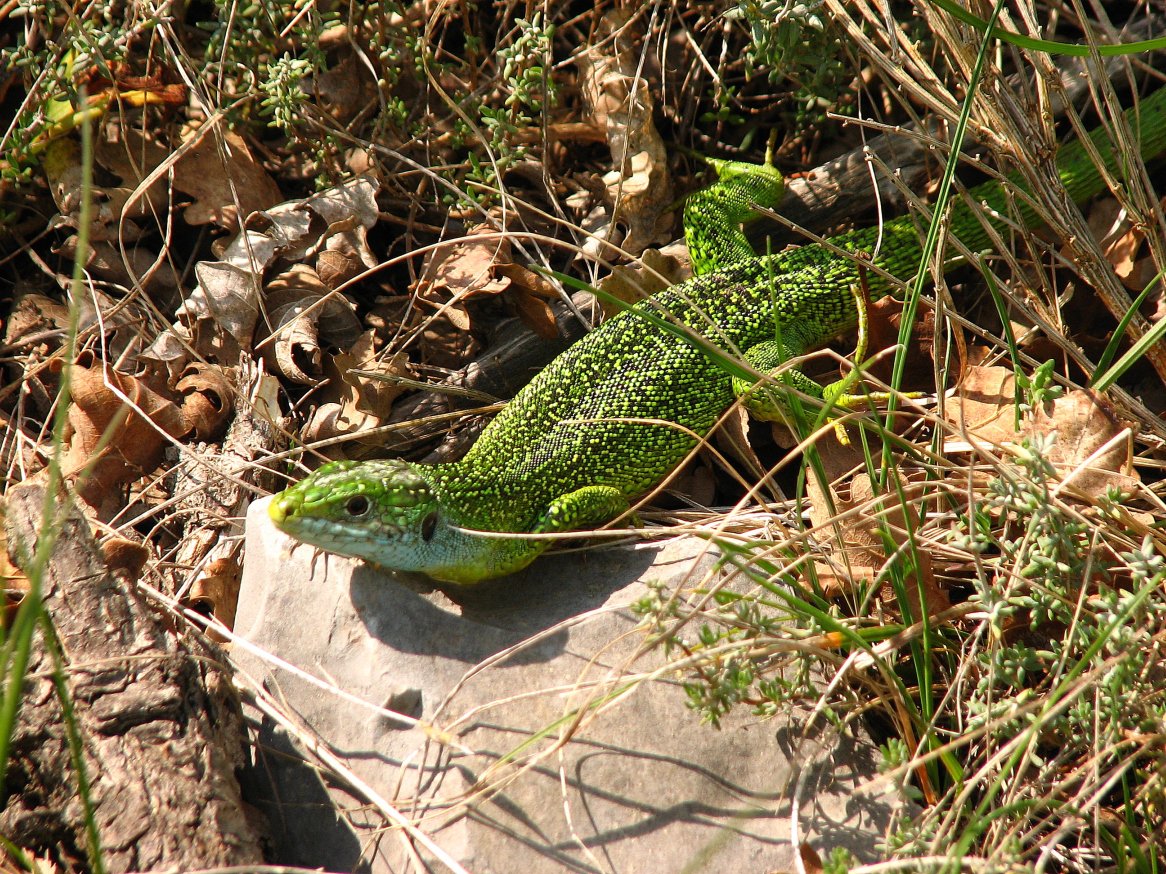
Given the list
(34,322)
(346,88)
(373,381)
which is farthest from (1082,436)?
(34,322)

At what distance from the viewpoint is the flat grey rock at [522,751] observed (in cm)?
267

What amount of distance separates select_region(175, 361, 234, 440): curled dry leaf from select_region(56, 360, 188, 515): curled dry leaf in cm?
6

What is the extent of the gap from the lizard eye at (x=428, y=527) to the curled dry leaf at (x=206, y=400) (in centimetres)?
134

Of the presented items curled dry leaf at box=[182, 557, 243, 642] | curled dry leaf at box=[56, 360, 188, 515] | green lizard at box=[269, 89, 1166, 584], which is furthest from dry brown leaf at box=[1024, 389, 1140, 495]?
curled dry leaf at box=[56, 360, 188, 515]

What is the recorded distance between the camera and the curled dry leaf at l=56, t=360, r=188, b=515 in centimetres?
394

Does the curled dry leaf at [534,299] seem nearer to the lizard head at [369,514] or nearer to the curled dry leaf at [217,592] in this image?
the lizard head at [369,514]

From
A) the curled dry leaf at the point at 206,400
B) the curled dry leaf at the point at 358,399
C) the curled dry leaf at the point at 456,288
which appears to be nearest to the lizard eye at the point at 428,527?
the curled dry leaf at the point at 358,399

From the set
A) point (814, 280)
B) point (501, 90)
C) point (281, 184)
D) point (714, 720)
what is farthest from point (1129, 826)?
point (281, 184)

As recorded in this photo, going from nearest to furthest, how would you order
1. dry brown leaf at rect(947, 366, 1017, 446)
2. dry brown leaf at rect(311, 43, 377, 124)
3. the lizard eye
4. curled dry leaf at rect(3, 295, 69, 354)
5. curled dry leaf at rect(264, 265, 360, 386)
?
dry brown leaf at rect(947, 366, 1017, 446) → the lizard eye → curled dry leaf at rect(264, 265, 360, 386) → curled dry leaf at rect(3, 295, 69, 354) → dry brown leaf at rect(311, 43, 377, 124)

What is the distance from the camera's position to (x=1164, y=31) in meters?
4.15

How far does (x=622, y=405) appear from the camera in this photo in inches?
154

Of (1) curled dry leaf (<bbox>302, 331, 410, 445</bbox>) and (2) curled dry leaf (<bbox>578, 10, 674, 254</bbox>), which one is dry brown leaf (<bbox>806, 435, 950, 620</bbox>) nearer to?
(2) curled dry leaf (<bbox>578, 10, 674, 254</bbox>)

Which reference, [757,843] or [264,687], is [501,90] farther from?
[757,843]

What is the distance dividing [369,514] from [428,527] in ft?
0.81
